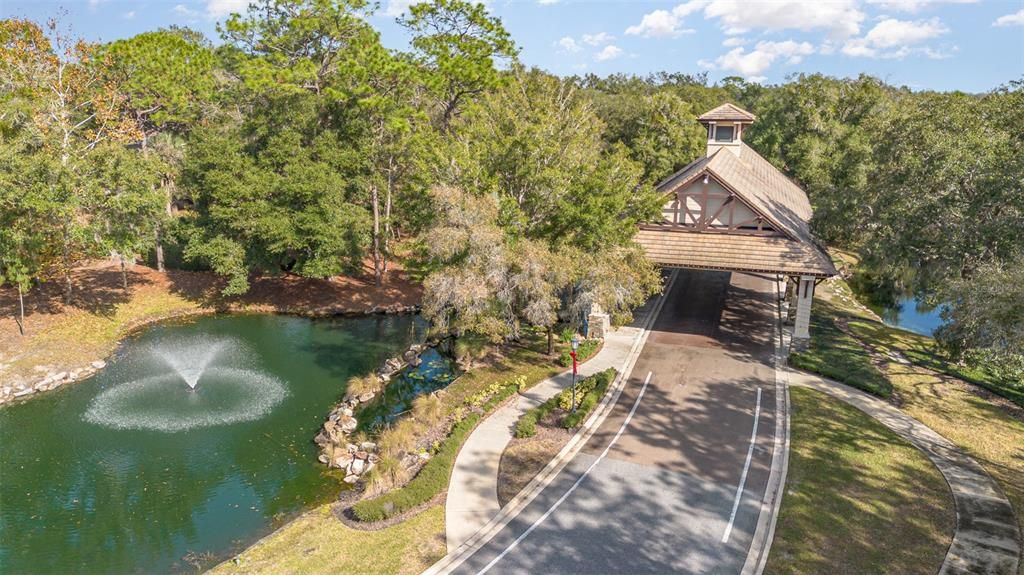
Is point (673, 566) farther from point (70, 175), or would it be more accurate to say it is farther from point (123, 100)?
point (123, 100)

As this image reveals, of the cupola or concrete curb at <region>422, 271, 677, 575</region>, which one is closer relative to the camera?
concrete curb at <region>422, 271, 677, 575</region>

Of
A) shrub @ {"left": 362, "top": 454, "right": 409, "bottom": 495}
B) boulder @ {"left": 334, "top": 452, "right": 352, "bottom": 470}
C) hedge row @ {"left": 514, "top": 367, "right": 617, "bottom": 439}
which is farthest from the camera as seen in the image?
boulder @ {"left": 334, "top": 452, "right": 352, "bottom": 470}

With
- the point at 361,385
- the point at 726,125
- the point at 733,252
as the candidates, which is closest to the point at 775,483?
the point at 733,252

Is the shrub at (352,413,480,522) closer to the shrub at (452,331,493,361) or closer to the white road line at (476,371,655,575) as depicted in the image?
the white road line at (476,371,655,575)

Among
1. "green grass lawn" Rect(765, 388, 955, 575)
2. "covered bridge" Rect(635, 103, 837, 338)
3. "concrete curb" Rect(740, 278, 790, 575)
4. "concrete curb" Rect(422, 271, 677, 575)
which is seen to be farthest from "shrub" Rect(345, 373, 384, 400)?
"green grass lawn" Rect(765, 388, 955, 575)

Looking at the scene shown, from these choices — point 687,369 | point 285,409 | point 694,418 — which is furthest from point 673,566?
point 285,409

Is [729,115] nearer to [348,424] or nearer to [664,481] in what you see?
[664,481]
